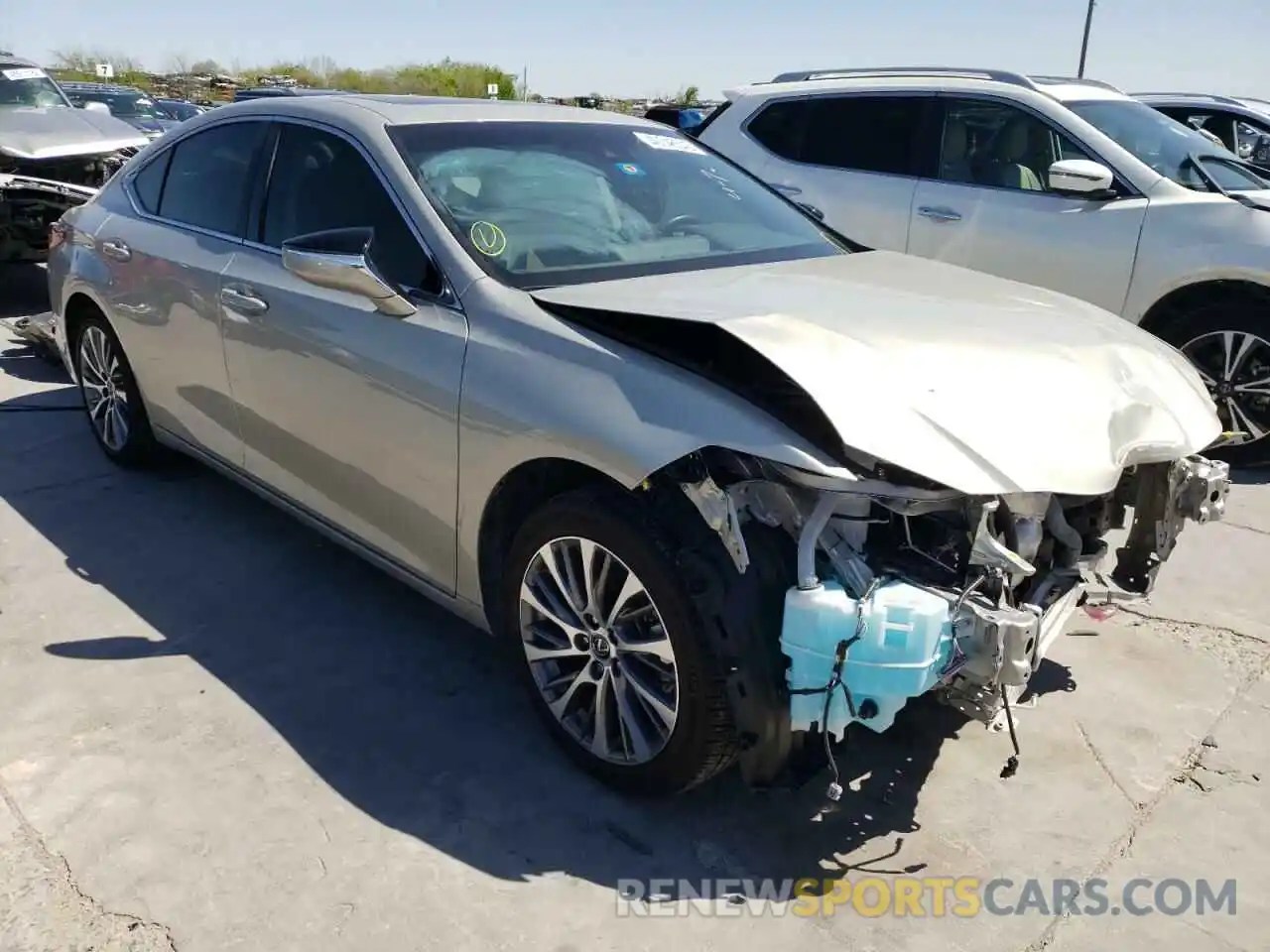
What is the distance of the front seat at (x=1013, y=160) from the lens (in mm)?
6031

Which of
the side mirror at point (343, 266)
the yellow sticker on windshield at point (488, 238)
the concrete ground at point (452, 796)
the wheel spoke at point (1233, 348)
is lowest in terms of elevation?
the concrete ground at point (452, 796)

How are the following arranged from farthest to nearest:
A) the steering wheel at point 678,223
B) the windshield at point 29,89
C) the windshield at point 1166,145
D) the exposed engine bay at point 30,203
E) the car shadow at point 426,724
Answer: the windshield at point 29,89, the exposed engine bay at point 30,203, the windshield at point 1166,145, the steering wheel at point 678,223, the car shadow at point 426,724

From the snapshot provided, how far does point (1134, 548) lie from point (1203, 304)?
306cm

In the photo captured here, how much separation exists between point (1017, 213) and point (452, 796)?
4.69 metres

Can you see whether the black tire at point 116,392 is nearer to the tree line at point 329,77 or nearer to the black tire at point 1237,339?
the black tire at point 1237,339

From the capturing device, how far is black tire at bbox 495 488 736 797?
246 centimetres

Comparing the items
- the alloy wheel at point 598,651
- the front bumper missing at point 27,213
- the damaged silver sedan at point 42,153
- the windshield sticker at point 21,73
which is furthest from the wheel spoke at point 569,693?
the windshield sticker at point 21,73

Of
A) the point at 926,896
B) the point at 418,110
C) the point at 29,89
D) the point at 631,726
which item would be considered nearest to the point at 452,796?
the point at 631,726

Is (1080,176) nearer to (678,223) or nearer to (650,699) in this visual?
(678,223)

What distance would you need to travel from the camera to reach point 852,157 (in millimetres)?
6711

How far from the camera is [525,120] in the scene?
3660 mm

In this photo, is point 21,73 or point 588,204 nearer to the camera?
point 588,204

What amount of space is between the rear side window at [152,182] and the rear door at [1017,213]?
13.4ft

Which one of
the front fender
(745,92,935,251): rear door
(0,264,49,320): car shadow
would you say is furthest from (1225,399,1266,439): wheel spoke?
(0,264,49,320): car shadow
